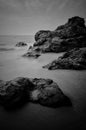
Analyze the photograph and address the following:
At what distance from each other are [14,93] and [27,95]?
0.47m

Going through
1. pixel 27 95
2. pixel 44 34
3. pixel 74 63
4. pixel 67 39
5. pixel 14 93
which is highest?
pixel 44 34

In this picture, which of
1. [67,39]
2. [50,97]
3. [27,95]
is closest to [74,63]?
[50,97]

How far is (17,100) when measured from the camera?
2646 millimetres

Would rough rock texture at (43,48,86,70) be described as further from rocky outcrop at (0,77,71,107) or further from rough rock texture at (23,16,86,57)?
rough rock texture at (23,16,86,57)

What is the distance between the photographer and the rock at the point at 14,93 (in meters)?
2.57

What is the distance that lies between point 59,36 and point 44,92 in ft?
33.3

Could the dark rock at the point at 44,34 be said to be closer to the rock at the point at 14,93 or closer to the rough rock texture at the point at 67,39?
the rough rock texture at the point at 67,39

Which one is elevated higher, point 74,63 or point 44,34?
point 44,34

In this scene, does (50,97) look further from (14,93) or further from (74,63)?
(74,63)

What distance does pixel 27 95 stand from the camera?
9.74 feet

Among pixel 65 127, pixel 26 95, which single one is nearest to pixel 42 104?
pixel 26 95

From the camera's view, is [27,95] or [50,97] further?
[27,95]

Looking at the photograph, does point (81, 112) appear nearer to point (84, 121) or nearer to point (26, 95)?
point (84, 121)

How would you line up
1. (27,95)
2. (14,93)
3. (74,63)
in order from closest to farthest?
(14,93), (27,95), (74,63)
